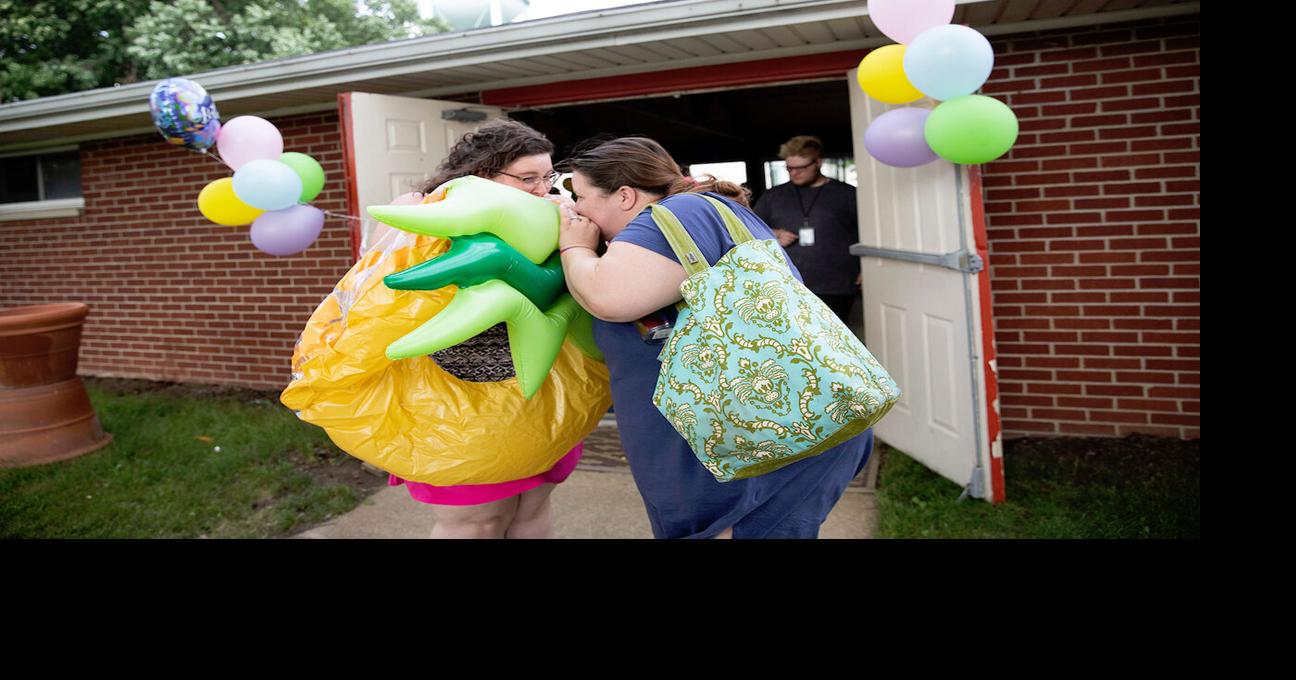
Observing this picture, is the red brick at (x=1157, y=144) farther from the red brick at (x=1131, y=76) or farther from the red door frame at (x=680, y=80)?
the red door frame at (x=680, y=80)

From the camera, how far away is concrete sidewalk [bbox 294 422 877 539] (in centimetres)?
392

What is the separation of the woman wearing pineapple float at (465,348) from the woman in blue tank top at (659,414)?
143mm

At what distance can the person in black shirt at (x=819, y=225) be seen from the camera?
16.8 feet

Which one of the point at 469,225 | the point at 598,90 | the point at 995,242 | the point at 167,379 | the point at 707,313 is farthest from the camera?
the point at 167,379

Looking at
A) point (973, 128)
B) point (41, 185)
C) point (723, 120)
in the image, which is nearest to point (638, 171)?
point (973, 128)

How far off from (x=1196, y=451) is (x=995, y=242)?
54.8 inches

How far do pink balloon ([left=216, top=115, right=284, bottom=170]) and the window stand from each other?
4583 mm

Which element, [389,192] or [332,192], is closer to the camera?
[389,192]

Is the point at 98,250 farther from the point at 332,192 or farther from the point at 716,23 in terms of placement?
the point at 716,23

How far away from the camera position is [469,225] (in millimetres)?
1811

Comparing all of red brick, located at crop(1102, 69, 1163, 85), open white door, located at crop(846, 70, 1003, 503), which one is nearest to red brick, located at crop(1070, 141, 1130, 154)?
red brick, located at crop(1102, 69, 1163, 85)

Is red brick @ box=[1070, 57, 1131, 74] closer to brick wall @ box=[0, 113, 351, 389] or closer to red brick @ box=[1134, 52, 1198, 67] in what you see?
red brick @ box=[1134, 52, 1198, 67]

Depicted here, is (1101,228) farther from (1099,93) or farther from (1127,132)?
(1099,93)
